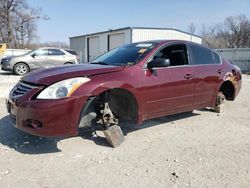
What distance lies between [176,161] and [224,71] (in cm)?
323

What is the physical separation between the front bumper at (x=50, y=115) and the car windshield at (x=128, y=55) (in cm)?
128

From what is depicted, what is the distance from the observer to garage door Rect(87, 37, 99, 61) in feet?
108

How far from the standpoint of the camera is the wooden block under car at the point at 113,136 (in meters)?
4.77

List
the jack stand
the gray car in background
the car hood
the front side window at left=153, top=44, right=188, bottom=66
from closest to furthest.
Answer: the car hood, the jack stand, the front side window at left=153, top=44, right=188, bottom=66, the gray car in background

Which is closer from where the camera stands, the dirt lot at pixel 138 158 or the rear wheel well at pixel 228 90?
the dirt lot at pixel 138 158

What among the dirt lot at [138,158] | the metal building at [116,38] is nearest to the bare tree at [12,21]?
the metal building at [116,38]

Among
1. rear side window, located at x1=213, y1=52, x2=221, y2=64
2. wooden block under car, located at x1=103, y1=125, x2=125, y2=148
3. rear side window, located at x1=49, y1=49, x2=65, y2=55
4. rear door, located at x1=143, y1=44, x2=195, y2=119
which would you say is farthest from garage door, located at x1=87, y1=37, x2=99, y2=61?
wooden block under car, located at x1=103, y1=125, x2=125, y2=148

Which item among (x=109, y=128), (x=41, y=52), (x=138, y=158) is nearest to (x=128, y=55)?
(x=109, y=128)

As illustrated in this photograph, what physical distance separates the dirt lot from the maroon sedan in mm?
384

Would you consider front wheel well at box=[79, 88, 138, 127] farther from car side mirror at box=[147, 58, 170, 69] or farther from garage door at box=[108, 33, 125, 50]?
garage door at box=[108, 33, 125, 50]

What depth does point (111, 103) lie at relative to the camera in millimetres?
5137

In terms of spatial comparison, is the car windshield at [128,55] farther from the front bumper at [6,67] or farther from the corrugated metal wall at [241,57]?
the corrugated metal wall at [241,57]

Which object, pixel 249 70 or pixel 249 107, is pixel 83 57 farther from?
pixel 249 107

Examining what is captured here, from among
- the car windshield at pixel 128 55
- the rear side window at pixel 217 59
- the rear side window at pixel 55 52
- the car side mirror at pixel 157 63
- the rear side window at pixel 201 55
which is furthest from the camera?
the rear side window at pixel 55 52
